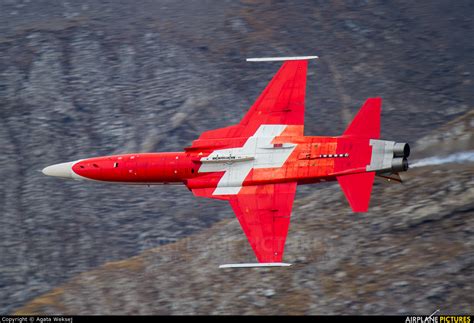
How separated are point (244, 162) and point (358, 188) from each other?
19.0 feet

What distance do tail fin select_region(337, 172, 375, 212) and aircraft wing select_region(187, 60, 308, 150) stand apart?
3.93m

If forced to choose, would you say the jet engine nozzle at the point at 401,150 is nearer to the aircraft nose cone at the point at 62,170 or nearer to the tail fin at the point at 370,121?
the tail fin at the point at 370,121

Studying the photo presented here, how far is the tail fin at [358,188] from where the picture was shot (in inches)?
1549

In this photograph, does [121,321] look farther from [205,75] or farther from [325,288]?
[205,75]

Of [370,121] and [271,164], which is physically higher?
[370,121]

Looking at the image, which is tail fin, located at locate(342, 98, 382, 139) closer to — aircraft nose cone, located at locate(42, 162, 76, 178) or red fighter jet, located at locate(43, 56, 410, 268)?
red fighter jet, located at locate(43, 56, 410, 268)

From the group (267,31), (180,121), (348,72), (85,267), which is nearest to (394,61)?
(348,72)

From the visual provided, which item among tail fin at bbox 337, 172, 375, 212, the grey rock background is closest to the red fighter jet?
tail fin at bbox 337, 172, 375, 212

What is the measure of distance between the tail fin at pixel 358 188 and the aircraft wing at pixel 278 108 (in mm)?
3931

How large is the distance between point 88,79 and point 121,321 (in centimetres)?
2221

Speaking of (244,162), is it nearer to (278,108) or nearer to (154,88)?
(278,108)

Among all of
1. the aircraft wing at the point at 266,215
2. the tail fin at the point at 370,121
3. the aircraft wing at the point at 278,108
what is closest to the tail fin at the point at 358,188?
the tail fin at the point at 370,121

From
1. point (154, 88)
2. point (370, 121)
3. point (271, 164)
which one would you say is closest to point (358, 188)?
point (370, 121)

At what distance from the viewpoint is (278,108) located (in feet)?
142
